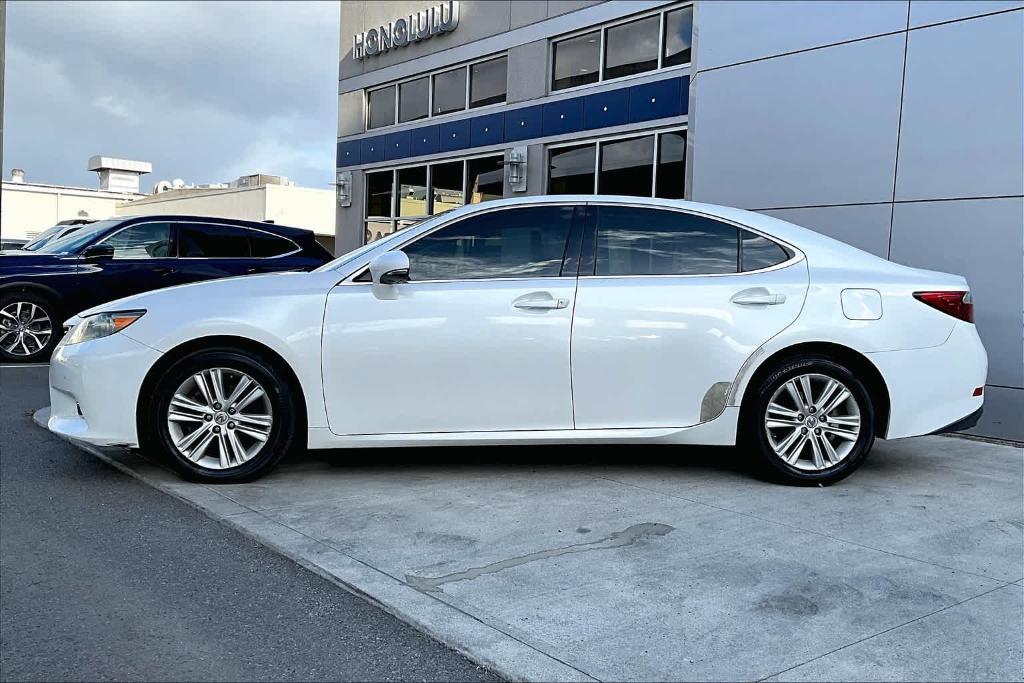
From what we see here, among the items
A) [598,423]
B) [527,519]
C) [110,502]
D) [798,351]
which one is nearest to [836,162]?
[798,351]

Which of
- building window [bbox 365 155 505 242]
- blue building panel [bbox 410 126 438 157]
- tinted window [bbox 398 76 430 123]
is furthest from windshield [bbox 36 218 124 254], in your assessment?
tinted window [bbox 398 76 430 123]

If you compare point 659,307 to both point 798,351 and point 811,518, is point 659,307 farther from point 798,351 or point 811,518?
point 811,518

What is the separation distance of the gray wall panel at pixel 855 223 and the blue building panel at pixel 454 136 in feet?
32.6

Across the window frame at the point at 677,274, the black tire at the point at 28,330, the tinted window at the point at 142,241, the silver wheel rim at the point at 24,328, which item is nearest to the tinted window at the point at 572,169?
the tinted window at the point at 142,241

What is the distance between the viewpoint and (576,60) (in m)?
15.8

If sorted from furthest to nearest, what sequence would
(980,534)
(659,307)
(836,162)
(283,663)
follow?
(836,162), (659,307), (980,534), (283,663)

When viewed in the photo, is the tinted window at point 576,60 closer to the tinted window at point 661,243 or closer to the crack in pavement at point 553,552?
the tinted window at point 661,243

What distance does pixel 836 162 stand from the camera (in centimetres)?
888

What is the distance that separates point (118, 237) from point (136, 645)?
867 centimetres

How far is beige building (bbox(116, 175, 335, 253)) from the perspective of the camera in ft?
130

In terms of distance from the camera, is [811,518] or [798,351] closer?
[811,518]

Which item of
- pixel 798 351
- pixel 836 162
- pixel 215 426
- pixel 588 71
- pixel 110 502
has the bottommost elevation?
pixel 110 502

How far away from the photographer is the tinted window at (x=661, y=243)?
528 centimetres

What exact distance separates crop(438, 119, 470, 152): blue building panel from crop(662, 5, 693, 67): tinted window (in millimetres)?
5024
